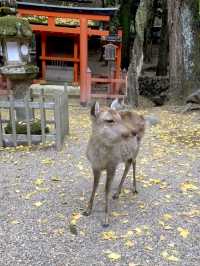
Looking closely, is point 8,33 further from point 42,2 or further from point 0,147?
point 42,2

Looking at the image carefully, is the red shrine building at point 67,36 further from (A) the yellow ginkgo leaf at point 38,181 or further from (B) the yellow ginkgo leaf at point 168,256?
(B) the yellow ginkgo leaf at point 168,256

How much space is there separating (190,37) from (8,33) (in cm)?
672

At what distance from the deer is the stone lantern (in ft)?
12.2

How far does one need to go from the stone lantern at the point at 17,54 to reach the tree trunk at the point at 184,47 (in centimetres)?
597

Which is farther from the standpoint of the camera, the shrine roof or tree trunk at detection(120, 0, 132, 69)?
tree trunk at detection(120, 0, 132, 69)

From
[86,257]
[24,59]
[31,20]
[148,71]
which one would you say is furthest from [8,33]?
[148,71]

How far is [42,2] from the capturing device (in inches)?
627

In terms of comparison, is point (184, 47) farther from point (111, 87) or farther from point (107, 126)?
point (107, 126)

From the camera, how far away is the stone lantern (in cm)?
791

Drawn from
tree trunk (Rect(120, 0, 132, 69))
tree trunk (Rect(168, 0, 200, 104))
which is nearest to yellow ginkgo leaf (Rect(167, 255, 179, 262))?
tree trunk (Rect(168, 0, 200, 104))

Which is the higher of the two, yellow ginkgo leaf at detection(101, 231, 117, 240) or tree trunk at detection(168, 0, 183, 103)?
tree trunk at detection(168, 0, 183, 103)

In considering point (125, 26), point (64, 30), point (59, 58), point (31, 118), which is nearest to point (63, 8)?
point (64, 30)

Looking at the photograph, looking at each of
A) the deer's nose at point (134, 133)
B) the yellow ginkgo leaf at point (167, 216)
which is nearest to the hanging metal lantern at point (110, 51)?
the deer's nose at point (134, 133)

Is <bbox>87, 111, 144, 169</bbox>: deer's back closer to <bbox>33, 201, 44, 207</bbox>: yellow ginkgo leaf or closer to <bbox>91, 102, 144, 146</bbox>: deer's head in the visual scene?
<bbox>91, 102, 144, 146</bbox>: deer's head
